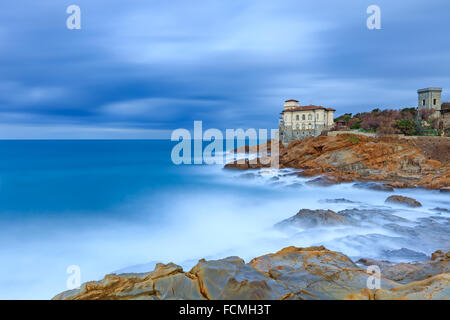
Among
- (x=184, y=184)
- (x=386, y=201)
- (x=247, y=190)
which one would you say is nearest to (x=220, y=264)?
(x=386, y=201)

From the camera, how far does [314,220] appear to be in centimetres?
1061

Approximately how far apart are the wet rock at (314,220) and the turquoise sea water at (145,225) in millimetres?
449

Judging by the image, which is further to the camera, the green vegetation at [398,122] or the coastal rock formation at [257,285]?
the green vegetation at [398,122]

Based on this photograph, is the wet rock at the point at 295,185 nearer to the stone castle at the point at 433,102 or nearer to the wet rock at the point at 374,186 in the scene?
the wet rock at the point at 374,186

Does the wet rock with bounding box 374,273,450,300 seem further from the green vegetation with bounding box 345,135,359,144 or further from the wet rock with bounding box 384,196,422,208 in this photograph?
the green vegetation with bounding box 345,135,359,144

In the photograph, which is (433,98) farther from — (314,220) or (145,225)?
(145,225)

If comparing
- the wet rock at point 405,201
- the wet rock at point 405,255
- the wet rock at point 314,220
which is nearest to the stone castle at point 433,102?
the wet rock at point 405,201

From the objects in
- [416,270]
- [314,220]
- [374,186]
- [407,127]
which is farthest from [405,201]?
[407,127]

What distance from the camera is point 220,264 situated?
471 centimetres

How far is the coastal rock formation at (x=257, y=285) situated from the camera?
12.8ft

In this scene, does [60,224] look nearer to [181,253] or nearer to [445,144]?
[181,253]

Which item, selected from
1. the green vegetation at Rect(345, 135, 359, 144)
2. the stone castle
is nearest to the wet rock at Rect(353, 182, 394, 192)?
the green vegetation at Rect(345, 135, 359, 144)

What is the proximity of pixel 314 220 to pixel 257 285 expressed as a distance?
7330 mm

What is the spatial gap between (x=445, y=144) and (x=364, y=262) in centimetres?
2634
